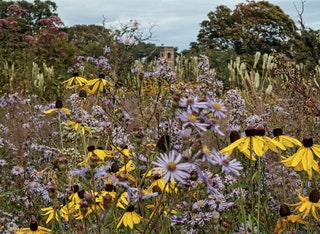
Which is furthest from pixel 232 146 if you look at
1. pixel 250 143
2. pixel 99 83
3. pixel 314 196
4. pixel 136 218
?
pixel 99 83

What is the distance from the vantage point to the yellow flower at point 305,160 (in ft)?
5.48

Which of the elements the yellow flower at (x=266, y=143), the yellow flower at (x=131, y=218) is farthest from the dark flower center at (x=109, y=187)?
the yellow flower at (x=266, y=143)

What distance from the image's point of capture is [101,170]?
1.63 meters

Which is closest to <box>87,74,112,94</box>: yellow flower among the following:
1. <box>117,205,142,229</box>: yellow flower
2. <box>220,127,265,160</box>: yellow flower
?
<box>117,205,142,229</box>: yellow flower

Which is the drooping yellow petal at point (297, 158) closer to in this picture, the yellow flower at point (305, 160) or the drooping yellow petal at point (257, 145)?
the yellow flower at point (305, 160)

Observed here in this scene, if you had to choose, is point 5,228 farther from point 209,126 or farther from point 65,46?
point 65,46

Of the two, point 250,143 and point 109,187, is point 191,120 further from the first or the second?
point 109,187

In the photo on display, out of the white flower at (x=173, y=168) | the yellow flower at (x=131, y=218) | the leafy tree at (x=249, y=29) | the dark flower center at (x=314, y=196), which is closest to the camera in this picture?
the white flower at (x=173, y=168)

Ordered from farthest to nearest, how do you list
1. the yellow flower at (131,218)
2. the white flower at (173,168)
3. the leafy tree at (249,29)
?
the leafy tree at (249,29) < the yellow flower at (131,218) < the white flower at (173,168)

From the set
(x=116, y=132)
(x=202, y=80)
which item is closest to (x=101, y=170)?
(x=116, y=132)

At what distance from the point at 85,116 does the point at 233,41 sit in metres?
24.6

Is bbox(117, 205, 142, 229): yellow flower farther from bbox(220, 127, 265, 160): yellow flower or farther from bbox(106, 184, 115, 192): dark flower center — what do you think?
bbox(220, 127, 265, 160): yellow flower

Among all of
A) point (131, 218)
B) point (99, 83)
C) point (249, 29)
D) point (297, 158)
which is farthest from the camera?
point (249, 29)

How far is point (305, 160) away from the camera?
5.60ft
